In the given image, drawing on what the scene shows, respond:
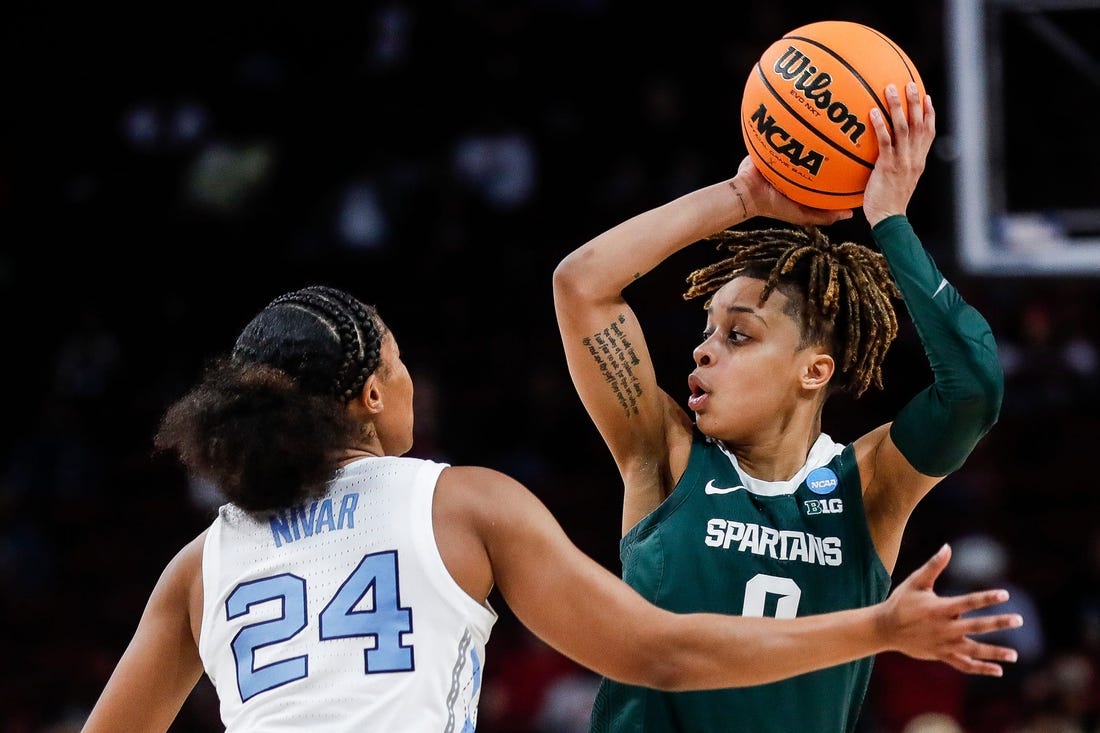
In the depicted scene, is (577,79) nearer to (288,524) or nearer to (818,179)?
(818,179)

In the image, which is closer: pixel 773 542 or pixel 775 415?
pixel 773 542

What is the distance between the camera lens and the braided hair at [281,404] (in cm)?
265

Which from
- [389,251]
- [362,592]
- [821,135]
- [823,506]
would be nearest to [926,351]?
[823,506]

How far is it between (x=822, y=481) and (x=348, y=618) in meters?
1.29

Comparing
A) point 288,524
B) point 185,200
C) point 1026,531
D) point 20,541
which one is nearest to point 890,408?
point 1026,531

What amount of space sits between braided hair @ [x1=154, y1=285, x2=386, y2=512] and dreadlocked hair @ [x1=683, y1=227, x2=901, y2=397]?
1.06 m

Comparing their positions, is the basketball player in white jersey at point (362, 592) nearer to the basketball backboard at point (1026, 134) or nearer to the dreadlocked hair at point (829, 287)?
the dreadlocked hair at point (829, 287)

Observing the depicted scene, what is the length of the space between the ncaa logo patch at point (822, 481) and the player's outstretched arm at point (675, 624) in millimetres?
854

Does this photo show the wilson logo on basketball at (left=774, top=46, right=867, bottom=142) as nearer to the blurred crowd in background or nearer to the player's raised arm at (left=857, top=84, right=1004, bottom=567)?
the player's raised arm at (left=857, top=84, right=1004, bottom=567)

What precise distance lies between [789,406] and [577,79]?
23.9ft

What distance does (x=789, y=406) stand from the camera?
11.2 ft

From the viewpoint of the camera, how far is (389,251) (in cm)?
975

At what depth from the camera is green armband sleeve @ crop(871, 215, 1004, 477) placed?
315 cm

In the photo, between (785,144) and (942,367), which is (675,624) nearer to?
(942,367)
